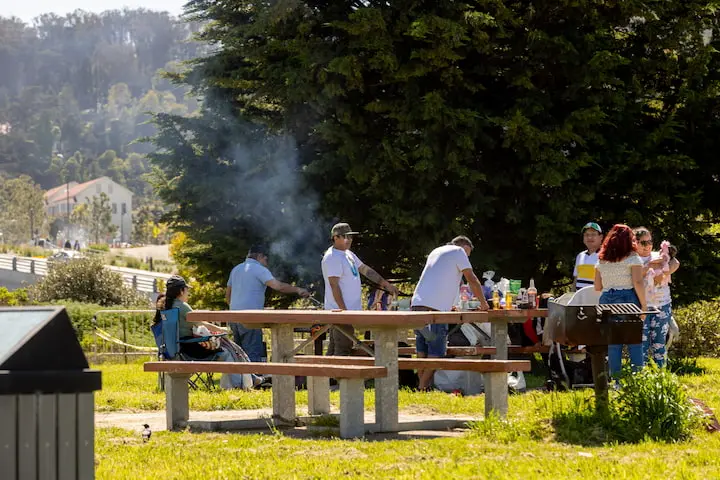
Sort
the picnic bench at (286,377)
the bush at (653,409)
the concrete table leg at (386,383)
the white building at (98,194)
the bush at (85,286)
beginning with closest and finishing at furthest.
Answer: the bush at (653,409) → the picnic bench at (286,377) → the concrete table leg at (386,383) → the bush at (85,286) → the white building at (98,194)

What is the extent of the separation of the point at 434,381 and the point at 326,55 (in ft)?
17.4

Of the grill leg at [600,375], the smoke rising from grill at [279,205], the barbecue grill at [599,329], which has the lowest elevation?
the grill leg at [600,375]

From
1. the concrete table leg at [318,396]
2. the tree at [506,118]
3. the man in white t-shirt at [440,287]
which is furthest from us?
the tree at [506,118]

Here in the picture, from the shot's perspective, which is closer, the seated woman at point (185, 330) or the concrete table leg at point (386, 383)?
the concrete table leg at point (386, 383)

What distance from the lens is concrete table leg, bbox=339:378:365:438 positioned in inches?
325

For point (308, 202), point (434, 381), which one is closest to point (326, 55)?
point (308, 202)

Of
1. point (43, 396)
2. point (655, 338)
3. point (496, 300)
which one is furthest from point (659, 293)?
point (43, 396)

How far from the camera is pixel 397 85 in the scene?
15711mm

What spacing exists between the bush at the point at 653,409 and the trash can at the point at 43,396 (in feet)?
14.4

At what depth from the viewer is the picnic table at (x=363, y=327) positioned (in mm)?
8477

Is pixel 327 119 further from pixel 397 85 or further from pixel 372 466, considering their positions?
pixel 372 466

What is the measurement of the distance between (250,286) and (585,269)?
385 cm

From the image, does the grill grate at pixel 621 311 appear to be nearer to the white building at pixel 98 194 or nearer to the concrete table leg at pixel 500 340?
the concrete table leg at pixel 500 340

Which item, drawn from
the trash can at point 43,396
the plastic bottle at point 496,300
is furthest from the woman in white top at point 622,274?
the trash can at point 43,396
